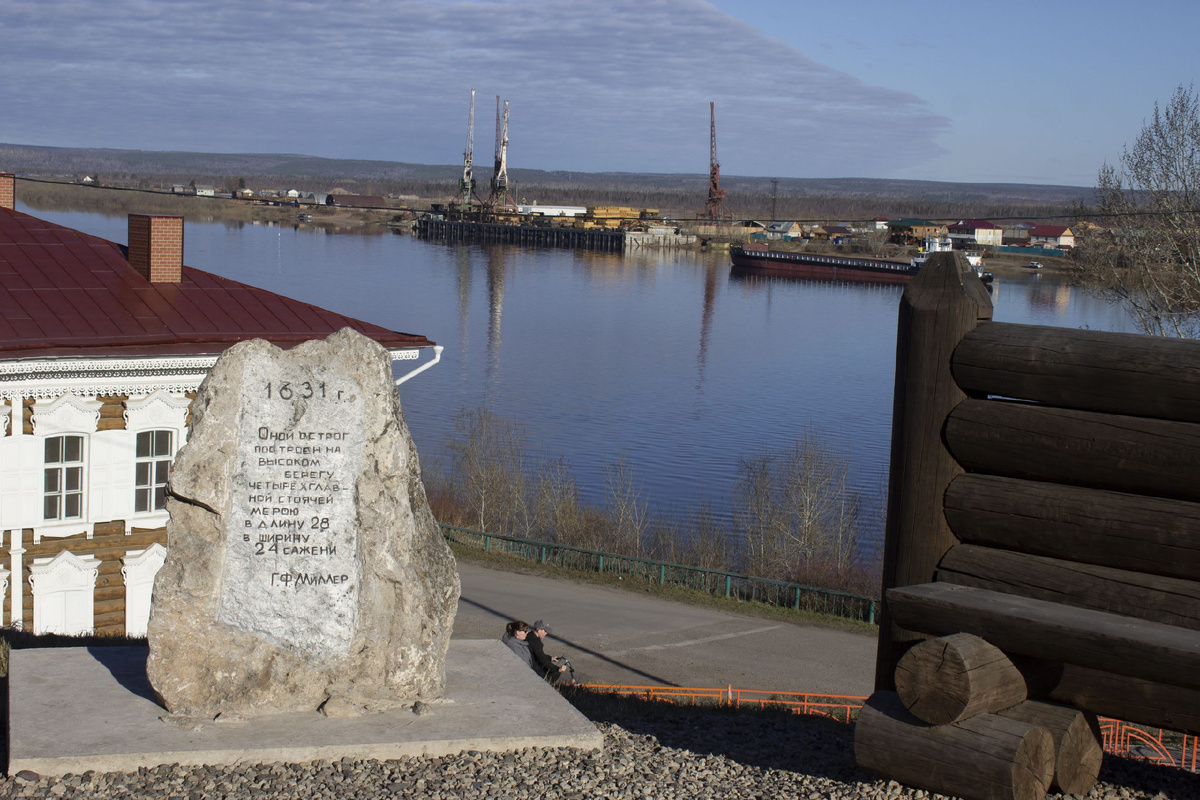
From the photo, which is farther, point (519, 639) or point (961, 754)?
point (519, 639)

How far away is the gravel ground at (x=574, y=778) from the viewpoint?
5789 millimetres

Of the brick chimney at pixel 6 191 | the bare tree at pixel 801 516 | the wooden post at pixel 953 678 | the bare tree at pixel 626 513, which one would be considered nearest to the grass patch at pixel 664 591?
the bare tree at pixel 626 513

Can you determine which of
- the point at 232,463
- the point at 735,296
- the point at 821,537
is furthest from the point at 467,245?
the point at 232,463

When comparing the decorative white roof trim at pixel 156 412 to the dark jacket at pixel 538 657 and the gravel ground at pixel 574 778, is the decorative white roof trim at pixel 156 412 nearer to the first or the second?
the dark jacket at pixel 538 657

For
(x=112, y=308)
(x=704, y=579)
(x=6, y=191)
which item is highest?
(x=6, y=191)

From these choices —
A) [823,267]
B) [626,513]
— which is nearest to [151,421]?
[626,513]

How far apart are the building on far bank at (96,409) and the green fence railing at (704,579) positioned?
10.9 meters

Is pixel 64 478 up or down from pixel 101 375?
down

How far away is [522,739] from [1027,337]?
3347 millimetres

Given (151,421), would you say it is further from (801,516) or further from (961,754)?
(801,516)

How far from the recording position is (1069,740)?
552cm

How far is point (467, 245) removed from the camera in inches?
5148

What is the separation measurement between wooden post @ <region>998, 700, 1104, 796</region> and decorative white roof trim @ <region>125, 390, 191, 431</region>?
11.8 m

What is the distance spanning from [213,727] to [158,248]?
1065 centimetres
